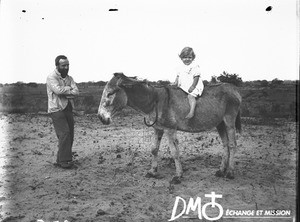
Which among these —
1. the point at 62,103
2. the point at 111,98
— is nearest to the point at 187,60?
the point at 111,98

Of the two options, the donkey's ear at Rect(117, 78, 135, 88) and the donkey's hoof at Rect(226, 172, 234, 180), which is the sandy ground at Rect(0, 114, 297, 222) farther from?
the donkey's ear at Rect(117, 78, 135, 88)

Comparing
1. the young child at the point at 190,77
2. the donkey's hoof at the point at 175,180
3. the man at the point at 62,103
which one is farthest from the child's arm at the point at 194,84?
the man at the point at 62,103

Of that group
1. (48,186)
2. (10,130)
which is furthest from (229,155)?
(10,130)

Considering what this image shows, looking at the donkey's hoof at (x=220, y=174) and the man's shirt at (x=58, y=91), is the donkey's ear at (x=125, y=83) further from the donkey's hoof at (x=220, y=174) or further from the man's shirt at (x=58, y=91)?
the donkey's hoof at (x=220, y=174)

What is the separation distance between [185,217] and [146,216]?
0.55 metres

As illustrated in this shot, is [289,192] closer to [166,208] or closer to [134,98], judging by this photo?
[166,208]

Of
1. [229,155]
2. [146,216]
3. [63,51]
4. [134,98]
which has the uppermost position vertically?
[63,51]

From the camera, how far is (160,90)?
496 cm

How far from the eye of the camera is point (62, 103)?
17.7 feet

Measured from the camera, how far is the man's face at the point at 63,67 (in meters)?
5.27

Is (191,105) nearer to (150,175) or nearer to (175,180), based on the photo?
(175,180)

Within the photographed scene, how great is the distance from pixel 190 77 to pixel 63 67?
7.93 ft

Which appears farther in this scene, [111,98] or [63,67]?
[63,67]

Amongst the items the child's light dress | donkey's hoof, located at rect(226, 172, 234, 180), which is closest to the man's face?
the child's light dress
